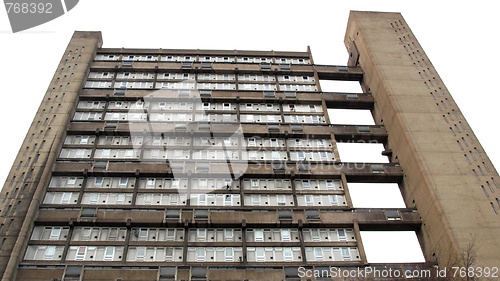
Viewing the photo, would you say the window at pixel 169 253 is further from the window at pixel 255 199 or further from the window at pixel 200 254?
the window at pixel 255 199

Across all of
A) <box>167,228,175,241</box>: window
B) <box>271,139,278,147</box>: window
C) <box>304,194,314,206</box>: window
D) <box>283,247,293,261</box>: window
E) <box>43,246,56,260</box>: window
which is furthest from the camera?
<box>271,139,278,147</box>: window

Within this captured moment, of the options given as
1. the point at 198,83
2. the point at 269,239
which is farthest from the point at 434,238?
the point at 198,83

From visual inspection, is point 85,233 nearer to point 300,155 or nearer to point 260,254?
point 260,254

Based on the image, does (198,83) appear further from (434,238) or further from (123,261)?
(434,238)

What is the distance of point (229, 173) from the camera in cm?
4441

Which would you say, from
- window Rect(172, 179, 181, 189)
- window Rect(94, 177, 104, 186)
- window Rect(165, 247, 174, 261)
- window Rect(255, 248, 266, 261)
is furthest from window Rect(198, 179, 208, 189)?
window Rect(94, 177, 104, 186)

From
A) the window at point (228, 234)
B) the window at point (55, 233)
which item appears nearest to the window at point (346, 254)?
the window at point (228, 234)

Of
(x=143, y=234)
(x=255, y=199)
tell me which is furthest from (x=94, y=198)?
(x=255, y=199)

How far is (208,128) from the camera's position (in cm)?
4866

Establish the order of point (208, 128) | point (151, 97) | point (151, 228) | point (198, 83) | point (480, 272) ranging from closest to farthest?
point (480, 272) < point (151, 228) < point (208, 128) < point (151, 97) < point (198, 83)

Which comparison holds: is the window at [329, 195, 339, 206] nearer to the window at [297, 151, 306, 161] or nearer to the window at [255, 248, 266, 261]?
the window at [297, 151, 306, 161]

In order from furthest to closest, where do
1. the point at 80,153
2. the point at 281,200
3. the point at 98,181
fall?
the point at 80,153, the point at 98,181, the point at 281,200

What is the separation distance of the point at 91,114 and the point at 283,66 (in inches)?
968

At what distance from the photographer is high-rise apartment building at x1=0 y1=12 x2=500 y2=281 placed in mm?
37562
